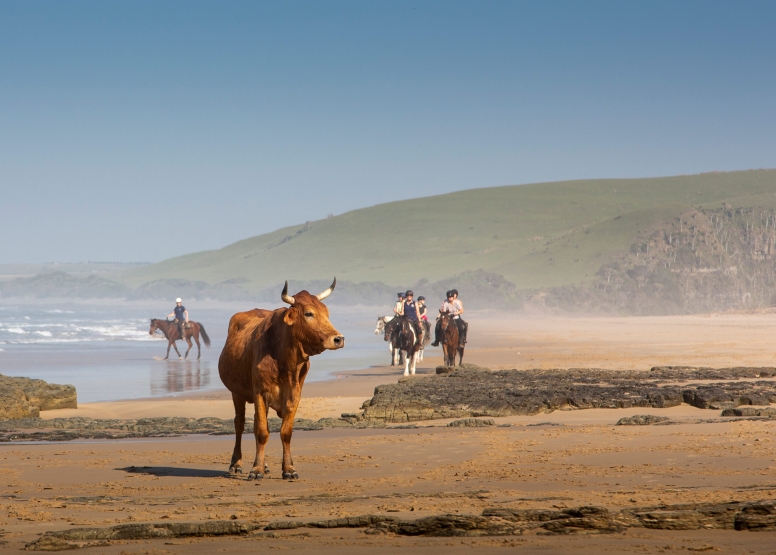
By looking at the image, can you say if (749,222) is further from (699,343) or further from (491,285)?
(699,343)

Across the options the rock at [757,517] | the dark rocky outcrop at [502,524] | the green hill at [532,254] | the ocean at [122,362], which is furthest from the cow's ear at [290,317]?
the green hill at [532,254]

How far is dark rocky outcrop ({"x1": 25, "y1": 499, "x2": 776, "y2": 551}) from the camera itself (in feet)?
18.6

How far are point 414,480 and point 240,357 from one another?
2324 mm

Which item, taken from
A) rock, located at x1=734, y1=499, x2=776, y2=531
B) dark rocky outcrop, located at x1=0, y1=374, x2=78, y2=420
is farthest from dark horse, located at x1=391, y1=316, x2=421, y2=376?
rock, located at x1=734, y1=499, x2=776, y2=531

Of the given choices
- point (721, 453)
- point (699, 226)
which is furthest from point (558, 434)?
point (699, 226)

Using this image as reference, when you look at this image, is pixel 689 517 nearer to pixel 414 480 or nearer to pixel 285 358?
pixel 414 480

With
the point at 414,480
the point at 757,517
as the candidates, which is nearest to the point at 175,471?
the point at 414,480

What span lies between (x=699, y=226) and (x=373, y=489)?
8835 centimetres

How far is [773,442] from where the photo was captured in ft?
32.3

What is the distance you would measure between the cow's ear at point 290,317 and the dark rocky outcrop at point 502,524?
3047 mm

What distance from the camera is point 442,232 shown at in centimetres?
16200

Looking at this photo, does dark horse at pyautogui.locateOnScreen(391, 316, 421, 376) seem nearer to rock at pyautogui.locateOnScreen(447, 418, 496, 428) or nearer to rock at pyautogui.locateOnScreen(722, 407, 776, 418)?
rock at pyautogui.locateOnScreen(447, 418, 496, 428)

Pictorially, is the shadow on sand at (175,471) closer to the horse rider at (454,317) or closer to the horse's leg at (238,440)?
the horse's leg at (238,440)

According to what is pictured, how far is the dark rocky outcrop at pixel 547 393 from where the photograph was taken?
14.1 meters
